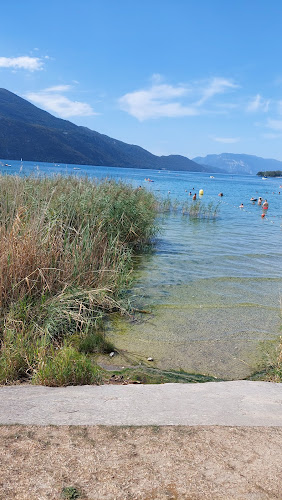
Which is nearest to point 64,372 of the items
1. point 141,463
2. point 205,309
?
point 141,463

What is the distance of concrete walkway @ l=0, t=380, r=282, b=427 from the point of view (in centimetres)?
287

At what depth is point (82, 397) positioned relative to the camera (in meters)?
3.24

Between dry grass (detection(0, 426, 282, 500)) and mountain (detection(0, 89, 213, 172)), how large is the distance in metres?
95.1

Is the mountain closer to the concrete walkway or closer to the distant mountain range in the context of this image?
the distant mountain range

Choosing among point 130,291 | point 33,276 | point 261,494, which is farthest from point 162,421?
point 130,291

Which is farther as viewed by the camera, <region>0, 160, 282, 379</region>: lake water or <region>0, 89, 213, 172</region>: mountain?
<region>0, 89, 213, 172</region>: mountain

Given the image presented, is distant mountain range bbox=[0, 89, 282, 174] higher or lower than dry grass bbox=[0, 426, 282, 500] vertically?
higher

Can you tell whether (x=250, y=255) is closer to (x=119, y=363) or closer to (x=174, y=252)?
(x=174, y=252)

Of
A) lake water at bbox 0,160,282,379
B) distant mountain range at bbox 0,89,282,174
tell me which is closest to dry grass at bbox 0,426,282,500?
lake water at bbox 0,160,282,379

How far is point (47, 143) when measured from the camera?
110688mm

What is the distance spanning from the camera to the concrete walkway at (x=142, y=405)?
9.43ft

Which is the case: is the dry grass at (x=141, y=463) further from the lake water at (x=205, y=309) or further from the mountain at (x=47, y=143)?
the mountain at (x=47, y=143)

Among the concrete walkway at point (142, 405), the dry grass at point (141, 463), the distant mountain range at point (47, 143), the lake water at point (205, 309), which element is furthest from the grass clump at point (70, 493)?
the distant mountain range at point (47, 143)

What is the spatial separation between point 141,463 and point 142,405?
2.49 ft
